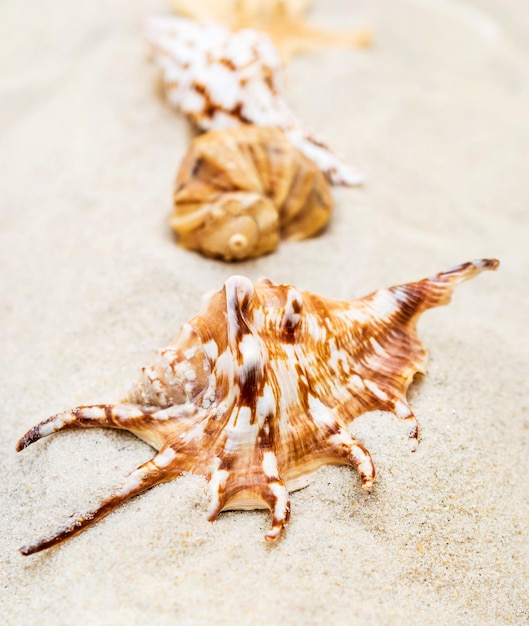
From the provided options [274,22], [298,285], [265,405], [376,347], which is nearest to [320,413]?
[265,405]

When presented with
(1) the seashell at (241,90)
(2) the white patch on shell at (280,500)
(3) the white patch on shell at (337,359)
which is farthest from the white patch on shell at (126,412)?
(1) the seashell at (241,90)

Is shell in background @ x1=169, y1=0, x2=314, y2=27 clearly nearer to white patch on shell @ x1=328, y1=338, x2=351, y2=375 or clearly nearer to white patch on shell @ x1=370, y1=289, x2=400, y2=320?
white patch on shell @ x1=370, y1=289, x2=400, y2=320

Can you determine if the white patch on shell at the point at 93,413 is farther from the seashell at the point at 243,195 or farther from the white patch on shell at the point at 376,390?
the seashell at the point at 243,195

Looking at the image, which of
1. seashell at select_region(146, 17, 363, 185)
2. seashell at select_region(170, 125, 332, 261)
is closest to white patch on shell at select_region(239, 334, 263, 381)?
seashell at select_region(170, 125, 332, 261)

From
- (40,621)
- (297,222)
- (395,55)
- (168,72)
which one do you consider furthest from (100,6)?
(40,621)

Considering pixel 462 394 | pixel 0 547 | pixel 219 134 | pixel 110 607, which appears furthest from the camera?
pixel 219 134

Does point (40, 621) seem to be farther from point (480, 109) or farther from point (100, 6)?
point (100, 6)
